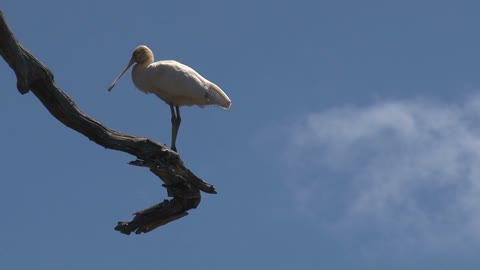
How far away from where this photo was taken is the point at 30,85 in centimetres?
1319

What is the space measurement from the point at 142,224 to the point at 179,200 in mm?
520

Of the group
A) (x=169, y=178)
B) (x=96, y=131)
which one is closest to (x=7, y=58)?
(x=96, y=131)

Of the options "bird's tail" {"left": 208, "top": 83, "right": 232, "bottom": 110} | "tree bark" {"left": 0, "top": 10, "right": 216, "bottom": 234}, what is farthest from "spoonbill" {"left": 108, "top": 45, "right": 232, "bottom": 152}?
"tree bark" {"left": 0, "top": 10, "right": 216, "bottom": 234}

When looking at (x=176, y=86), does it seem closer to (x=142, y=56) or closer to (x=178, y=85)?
(x=178, y=85)

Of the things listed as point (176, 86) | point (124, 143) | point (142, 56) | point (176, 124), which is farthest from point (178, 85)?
point (124, 143)

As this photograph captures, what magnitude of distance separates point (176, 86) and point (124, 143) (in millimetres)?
5241

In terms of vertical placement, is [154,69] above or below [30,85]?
above

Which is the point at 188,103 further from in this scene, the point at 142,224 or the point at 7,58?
the point at 7,58

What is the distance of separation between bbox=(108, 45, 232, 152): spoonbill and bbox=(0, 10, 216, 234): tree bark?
3.68 meters

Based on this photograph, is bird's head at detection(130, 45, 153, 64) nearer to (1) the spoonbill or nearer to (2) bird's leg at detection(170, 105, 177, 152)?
(1) the spoonbill

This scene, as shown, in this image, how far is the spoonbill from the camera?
1923cm

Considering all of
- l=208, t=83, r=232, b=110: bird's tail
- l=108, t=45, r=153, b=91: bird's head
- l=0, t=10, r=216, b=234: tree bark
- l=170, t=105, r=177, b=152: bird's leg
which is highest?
l=108, t=45, r=153, b=91: bird's head

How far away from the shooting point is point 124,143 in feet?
46.5

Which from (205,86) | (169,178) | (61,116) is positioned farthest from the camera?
(205,86)
